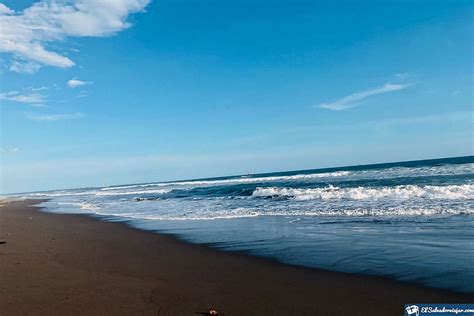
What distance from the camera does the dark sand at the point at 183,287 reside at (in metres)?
4.60

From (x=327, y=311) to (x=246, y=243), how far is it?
4744mm

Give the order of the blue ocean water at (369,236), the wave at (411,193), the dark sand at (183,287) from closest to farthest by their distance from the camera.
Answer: the dark sand at (183,287)
the blue ocean water at (369,236)
the wave at (411,193)

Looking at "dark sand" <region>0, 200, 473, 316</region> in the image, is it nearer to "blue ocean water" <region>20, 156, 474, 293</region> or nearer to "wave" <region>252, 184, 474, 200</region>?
"blue ocean water" <region>20, 156, 474, 293</region>

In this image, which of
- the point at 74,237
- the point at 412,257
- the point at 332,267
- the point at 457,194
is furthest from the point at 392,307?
the point at 457,194

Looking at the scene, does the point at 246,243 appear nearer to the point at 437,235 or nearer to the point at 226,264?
the point at 226,264

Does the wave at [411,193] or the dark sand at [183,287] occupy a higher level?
the wave at [411,193]

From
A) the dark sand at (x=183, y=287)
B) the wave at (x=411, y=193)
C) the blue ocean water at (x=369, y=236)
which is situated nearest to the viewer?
the dark sand at (x=183, y=287)

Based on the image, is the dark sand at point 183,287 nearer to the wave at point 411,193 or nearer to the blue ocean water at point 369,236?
the blue ocean water at point 369,236

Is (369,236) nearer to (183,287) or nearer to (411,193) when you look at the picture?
(183,287)

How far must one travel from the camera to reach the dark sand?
4.60 metres

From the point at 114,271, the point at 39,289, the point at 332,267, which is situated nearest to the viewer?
the point at 39,289

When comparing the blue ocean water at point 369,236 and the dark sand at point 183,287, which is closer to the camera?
the dark sand at point 183,287

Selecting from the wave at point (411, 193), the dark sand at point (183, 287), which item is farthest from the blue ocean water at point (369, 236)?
the dark sand at point (183, 287)

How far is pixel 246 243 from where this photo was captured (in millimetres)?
9016
